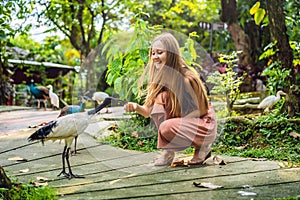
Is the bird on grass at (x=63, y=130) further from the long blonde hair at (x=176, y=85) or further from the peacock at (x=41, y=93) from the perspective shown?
the peacock at (x=41, y=93)

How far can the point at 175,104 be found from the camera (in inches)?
126

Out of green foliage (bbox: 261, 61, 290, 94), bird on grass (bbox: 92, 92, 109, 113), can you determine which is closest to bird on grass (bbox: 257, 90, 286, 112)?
green foliage (bbox: 261, 61, 290, 94)

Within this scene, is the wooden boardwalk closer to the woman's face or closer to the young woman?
the young woman

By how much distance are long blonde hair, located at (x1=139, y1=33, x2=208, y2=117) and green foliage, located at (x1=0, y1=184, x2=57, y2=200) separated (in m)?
1.12

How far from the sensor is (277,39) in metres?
5.09

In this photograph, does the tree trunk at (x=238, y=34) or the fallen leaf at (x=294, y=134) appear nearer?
the fallen leaf at (x=294, y=134)

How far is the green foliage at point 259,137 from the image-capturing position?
3.93 metres

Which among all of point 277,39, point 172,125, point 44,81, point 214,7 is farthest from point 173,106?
point 214,7

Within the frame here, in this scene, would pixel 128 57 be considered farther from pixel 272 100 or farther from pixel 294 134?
pixel 272 100

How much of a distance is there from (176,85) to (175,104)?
0.43ft

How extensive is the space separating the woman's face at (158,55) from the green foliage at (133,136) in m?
1.12

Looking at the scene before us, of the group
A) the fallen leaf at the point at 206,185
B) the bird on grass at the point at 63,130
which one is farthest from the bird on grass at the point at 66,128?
the fallen leaf at the point at 206,185

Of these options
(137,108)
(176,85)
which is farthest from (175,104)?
(137,108)

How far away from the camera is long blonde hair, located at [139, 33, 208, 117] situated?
3186 millimetres
